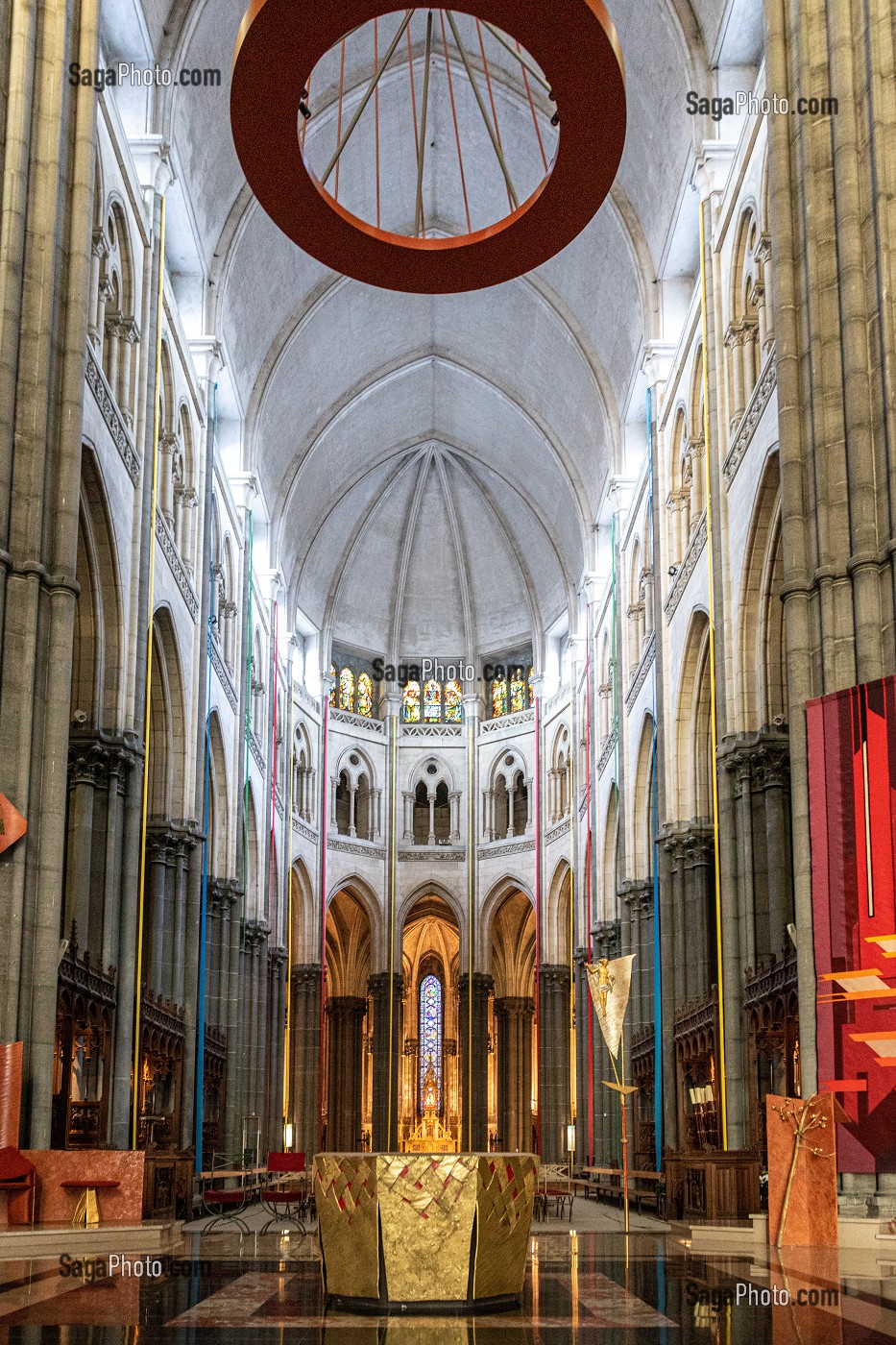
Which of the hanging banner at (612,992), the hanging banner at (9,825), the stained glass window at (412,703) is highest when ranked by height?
the stained glass window at (412,703)

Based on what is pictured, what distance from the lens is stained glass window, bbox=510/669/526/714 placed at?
47.5 m

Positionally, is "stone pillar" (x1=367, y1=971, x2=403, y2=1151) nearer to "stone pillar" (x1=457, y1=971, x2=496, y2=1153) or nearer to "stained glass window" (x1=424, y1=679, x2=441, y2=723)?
"stone pillar" (x1=457, y1=971, x2=496, y2=1153)

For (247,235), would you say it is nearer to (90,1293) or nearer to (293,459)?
(293,459)

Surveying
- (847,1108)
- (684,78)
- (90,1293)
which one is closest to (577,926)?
(684,78)

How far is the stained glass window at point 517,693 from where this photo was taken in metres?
47.5

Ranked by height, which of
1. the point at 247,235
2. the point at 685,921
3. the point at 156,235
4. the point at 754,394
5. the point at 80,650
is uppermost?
the point at 247,235

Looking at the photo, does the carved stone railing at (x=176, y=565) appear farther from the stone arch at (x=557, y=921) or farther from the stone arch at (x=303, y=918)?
the stone arch at (x=557, y=921)

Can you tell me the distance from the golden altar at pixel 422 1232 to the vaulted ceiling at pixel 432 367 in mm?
18838

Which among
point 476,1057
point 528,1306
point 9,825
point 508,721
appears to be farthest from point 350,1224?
point 508,721

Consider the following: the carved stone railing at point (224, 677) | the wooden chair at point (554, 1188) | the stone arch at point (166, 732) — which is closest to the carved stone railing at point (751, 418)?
the stone arch at point (166, 732)

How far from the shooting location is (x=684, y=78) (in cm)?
2530

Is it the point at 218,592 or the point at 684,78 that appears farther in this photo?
the point at 218,592

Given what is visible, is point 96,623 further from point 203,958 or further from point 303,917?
point 303,917

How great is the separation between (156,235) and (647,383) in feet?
37.0
